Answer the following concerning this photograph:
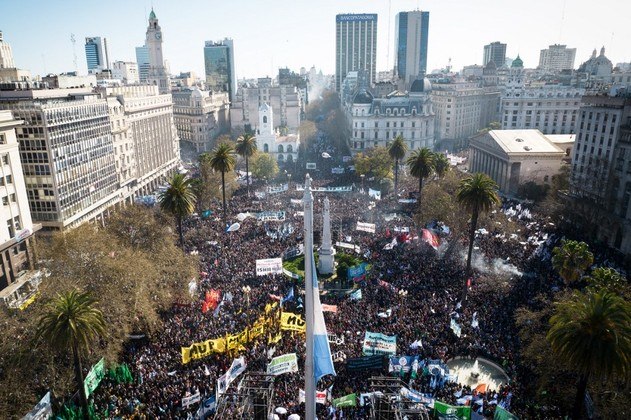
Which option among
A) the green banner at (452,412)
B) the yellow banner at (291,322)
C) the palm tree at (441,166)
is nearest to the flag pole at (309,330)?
the green banner at (452,412)

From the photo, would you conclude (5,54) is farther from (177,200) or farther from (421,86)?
(421,86)

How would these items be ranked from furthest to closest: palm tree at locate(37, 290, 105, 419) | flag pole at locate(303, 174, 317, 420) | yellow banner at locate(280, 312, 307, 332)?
yellow banner at locate(280, 312, 307, 332)
palm tree at locate(37, 290, 105, 419)
flag pole at locate(303, 174, 317, 420)

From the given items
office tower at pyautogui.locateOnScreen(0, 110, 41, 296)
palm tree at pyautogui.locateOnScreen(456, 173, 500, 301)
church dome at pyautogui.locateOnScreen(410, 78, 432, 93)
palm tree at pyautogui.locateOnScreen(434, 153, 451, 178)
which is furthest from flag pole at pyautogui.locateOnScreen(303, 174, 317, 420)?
church dome at pyautogui.locateOnScreen(410, 78, 432, 93)

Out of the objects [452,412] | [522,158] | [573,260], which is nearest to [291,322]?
[452,412]

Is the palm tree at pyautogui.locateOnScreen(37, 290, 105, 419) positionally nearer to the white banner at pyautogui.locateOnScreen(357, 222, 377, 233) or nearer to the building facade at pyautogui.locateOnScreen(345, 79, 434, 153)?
the white banner at pyautogui.locateOnScreen(357, 222, 377, 233)

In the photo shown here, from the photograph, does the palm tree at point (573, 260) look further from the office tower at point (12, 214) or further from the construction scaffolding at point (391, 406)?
the office tower at point (12, 214)

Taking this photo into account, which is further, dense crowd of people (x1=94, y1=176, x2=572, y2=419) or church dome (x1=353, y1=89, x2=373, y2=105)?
church dome (x1=353, y1=89, x2=373, y2=105)

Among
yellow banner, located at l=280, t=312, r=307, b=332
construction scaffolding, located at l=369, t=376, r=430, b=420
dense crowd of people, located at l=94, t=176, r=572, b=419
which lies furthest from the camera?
yellow banner, located at l=280, t=312, r=307, b=332
